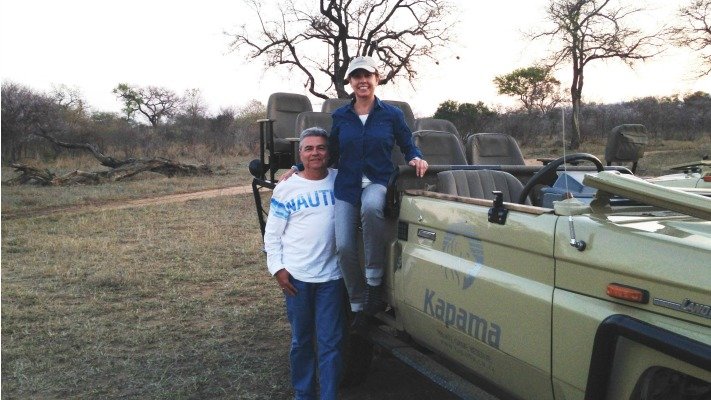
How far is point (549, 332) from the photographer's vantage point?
2301mm

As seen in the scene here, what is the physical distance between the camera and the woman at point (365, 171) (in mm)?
3547

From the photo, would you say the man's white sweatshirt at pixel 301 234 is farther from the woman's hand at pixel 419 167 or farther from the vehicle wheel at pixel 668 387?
the vehicle wheel at pixel 668 387

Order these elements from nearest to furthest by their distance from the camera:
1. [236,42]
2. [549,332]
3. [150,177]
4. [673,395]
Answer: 1. [673,395]
2. [549,332]
3. [150,177]
4. [236,42]

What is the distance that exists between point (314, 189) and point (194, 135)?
3533cm

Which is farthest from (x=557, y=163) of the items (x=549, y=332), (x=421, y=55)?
(x=421, y=55)

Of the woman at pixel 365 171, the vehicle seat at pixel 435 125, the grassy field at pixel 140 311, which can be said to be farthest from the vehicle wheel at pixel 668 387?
the vehicle seat at pixel 435 125

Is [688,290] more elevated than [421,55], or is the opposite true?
[421,55]

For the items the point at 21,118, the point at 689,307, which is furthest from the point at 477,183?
the point at 21,118

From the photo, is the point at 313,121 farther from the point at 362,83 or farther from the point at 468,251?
the point at 468,251

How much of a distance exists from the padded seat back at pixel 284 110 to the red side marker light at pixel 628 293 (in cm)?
767

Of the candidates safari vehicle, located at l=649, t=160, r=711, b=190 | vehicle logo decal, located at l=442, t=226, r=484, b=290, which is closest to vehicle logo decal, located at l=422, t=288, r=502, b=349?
vehicle logo decal, located at l=442, t=226, r=484, b=290

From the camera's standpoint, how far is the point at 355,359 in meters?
4.18

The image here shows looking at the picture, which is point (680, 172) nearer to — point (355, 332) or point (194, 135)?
point (355, 332)

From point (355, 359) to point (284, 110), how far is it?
5987 mm
